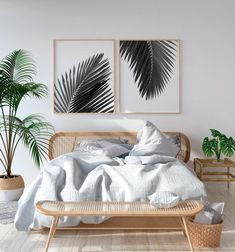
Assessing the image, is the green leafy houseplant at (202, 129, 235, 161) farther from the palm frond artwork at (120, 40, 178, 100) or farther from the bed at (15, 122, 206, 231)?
the bed at (15, 122, 206, 231)

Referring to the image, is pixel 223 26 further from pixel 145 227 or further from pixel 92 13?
pixel 145 227

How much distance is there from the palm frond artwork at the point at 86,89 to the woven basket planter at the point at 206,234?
2.89 metres

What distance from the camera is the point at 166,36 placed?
18.5 ft

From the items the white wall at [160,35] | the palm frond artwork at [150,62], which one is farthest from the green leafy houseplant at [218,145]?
the palm frond artwork at [150,62]

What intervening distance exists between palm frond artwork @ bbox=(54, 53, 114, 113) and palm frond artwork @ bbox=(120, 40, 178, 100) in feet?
1.25

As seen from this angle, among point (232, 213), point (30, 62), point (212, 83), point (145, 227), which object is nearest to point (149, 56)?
point (212, 83)

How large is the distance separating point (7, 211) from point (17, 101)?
136 cm

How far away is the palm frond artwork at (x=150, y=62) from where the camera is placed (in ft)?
18.4

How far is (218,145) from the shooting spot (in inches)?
208

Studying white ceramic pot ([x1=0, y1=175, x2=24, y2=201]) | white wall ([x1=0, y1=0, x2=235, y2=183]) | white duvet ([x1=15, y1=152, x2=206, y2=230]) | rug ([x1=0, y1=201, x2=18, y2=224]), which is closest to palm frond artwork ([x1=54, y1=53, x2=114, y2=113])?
white wall ([x1=0, y1=0, x2=235, y2=183])

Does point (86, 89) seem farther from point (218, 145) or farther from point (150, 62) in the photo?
point (218, 145)

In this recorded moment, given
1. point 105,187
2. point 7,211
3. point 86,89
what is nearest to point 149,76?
point 86,89

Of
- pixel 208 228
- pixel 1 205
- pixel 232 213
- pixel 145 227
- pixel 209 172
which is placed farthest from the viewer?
pixel 209 172

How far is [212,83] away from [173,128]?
34.5 inches
